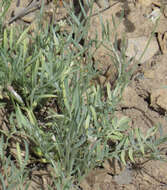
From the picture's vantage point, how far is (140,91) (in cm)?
196

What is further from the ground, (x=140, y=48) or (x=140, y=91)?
(x=140, y=48)

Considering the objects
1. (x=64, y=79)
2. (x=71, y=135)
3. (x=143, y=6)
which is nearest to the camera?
(x=71, y=135)

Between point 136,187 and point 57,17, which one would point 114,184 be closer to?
point 136,187

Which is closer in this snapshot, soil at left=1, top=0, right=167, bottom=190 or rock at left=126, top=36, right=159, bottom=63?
soil at left=1, top=0, right=167, bottom=190

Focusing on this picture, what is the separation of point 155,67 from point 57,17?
729 millimetres

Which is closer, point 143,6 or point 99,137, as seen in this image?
point 99,137

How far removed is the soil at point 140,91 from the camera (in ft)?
5.69

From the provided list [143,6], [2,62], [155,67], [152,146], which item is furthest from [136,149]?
[143,6]

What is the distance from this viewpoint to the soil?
1735mm

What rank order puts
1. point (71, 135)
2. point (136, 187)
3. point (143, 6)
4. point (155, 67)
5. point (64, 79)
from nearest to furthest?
point (71, 135)
point (64, 79)
point (136, 187)
point (155, 67)
point (143, 6)

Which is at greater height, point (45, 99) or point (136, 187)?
point (45, 99)

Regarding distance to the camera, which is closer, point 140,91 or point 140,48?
point 140,91

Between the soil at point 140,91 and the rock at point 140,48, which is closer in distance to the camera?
the soil at point 140,91

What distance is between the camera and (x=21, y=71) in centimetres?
162
